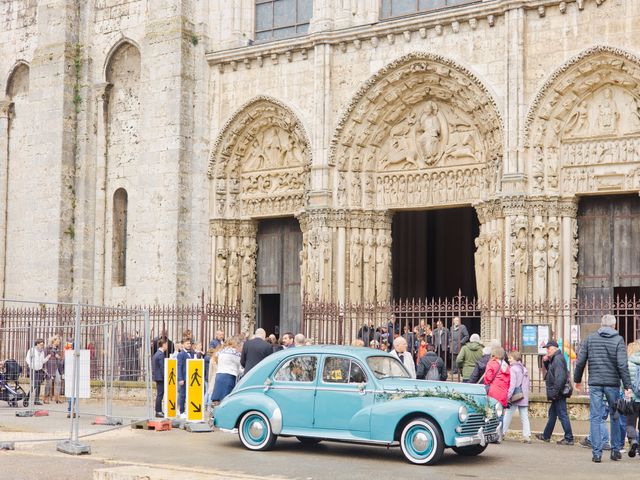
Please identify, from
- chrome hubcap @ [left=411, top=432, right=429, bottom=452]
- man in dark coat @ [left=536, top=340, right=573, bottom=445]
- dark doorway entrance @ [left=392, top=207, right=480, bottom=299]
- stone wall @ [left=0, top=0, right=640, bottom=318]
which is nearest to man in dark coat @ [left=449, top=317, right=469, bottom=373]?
stone wall @ [left=0, top=0, right=640, bottom=318]

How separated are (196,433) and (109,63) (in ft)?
45.5

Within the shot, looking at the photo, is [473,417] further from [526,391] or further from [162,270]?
[162,270]

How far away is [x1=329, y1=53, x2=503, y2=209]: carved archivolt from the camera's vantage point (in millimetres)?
22344

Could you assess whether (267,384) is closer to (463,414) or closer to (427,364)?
(463,414)

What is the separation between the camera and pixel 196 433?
51.3 ft

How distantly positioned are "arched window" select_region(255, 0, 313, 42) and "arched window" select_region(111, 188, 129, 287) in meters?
5.24

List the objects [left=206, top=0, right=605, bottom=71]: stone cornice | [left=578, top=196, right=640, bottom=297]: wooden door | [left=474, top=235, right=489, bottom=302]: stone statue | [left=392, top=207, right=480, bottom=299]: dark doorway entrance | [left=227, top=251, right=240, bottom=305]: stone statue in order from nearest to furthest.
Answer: [left=578, top=196, right=640, bottom=297]: wooden door < [left=206, top=0, right=605, bottom=71]: stone cornice < [left=474, top=235, right=489, bottom=302]: stone statue < [left=227, top=251, right=240, bottom=305]: stone statue < [left=392, top=207, right=480, bottom=299]: dark doorway entrance

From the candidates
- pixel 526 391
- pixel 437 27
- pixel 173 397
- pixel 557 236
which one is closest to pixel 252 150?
pixel 437 27

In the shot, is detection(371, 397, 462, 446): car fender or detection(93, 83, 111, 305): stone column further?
detection(93, 83, 111, 305): stone column

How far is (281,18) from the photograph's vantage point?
2541 centimetres

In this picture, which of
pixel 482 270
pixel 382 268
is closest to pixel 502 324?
pixel 482 270

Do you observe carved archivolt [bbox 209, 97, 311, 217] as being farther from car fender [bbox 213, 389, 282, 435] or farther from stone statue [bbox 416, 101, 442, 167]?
car fender [bbox 213, 389, 282, 435]

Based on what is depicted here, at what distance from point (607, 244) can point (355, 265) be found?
5481 millimetres

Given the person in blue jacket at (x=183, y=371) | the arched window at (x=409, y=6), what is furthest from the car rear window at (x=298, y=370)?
the arched window at (x=409, y=6)
